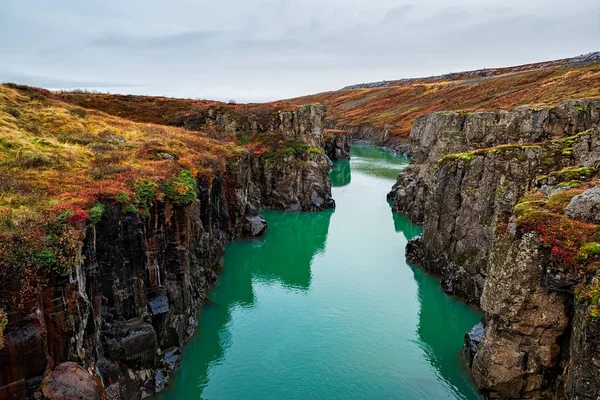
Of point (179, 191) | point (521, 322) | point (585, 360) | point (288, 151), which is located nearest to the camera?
point (585, 360)

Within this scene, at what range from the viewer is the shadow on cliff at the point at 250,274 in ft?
81.1

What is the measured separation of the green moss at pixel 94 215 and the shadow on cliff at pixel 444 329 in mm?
20699

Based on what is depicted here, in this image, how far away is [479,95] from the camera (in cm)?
13338

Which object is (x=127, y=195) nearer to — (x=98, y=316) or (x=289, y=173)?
(x=98, y=316)

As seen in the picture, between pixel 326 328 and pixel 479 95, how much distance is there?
12820cm

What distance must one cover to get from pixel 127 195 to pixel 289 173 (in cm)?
4111

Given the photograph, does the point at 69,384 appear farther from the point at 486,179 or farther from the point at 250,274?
the point at 486,179

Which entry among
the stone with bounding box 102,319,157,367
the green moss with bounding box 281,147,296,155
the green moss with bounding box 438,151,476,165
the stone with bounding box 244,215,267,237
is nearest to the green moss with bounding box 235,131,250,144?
the green moss with bounding box 281,147,296,155

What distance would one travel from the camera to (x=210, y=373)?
929 inches

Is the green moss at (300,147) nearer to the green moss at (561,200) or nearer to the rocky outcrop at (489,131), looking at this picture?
the rocky outcrop at (489,131)

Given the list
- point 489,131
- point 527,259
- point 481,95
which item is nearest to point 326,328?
point 527,259

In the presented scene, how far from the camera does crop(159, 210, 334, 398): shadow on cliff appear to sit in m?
24.7

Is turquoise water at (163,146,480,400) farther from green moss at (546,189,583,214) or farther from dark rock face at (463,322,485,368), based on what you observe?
green moss at (546,189,583,214)

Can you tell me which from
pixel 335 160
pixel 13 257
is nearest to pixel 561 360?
pixel 13 257
